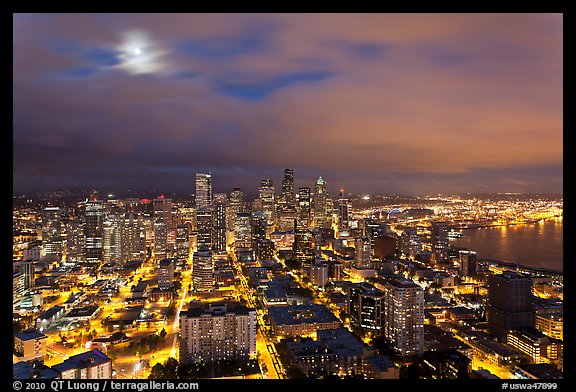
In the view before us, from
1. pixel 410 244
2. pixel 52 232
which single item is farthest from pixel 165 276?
pixel 410 244

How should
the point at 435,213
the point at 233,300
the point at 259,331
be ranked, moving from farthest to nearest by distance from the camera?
the point at 435,213, the point at 233,300, the point at 259,331

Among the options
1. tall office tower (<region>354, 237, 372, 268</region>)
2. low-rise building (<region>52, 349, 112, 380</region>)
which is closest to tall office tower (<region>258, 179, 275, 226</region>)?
tall office tower (<region>354, 237, 372, 268</region>)

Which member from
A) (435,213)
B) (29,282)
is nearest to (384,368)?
(29,282)

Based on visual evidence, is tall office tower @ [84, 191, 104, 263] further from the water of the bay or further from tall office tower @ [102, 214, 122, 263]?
the water of the bay
